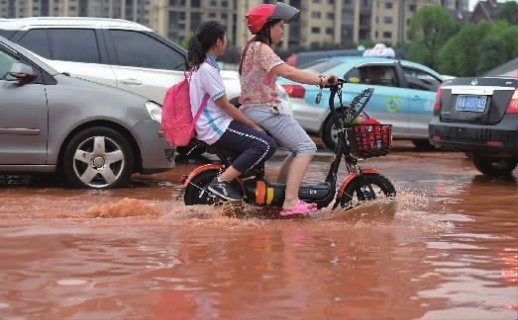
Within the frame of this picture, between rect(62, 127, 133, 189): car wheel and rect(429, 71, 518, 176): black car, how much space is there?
3.51 metres

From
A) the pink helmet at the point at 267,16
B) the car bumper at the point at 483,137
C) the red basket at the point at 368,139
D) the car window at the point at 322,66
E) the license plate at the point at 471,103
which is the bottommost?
the car bumper at the point at 483,137

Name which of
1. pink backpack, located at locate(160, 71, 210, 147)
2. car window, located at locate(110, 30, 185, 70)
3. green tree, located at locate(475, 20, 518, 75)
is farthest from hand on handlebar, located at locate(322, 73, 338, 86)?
green tree, located at locate(475, 20, 518, 75)

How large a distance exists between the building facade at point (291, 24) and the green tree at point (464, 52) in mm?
54055

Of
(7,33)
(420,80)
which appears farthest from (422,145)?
(7,33)

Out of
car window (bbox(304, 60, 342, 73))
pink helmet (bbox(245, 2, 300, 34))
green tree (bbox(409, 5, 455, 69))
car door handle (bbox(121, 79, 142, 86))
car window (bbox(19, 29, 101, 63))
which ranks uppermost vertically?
green tree (bbox(409, 5, 455, 69))

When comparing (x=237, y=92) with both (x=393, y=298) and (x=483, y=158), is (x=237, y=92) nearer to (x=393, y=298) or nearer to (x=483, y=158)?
(x=483, y=158)

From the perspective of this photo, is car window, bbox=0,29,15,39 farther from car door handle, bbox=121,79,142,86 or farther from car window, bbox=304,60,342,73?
car window, bbox=304,60,342,73

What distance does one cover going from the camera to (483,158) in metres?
11.7

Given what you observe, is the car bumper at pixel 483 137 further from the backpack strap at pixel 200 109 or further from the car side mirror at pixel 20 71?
the car side mirror at pixel 20 71

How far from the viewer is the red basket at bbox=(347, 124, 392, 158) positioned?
296 inches

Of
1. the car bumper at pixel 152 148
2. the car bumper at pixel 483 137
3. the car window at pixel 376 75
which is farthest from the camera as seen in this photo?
the car window at pixel 376 75

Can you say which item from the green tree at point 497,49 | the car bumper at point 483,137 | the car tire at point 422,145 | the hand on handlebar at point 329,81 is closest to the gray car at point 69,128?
the hand on handlebar at point 329,81

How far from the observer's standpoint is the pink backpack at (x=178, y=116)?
727cm

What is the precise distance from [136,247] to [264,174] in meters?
1.61
